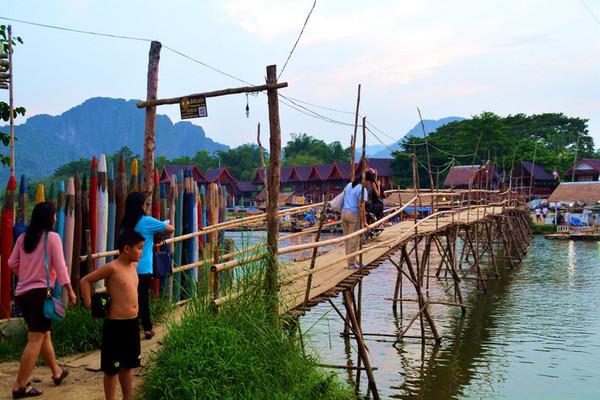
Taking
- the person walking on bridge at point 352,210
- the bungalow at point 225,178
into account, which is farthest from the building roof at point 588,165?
the person walking on bridge at point 352,210

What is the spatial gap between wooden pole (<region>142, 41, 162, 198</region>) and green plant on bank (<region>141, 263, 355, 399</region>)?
2119 millimetres

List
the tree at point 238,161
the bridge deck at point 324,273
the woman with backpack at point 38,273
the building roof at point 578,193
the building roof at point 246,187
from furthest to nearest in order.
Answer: the tree at point 238,161 → the building roof at point 246,187 → the building roof at point 578,193 → the bridge deck at point 324,273 → the woman with backpack at point 38,273

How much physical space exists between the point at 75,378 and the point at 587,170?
47833 millimetres

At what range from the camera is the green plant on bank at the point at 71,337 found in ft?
19.8

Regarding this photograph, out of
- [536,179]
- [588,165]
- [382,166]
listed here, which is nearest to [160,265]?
[382,166]

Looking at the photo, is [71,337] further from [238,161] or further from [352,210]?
[238,161]

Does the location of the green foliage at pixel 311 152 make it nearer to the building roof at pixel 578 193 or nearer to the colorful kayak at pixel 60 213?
the building roof at pixel 578 193

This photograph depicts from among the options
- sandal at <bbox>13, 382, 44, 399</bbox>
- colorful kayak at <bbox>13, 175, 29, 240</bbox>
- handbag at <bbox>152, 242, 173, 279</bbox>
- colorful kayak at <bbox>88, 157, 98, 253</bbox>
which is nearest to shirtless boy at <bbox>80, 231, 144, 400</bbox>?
sandal at <bbox>13, 382, 44, 399</bbox>

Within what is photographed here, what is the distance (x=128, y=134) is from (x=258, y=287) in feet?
657

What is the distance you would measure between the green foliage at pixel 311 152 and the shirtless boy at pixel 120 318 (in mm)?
62628

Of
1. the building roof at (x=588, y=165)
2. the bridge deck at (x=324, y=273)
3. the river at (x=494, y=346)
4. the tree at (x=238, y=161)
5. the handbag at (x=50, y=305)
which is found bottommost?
the river at (x=494, y=346)

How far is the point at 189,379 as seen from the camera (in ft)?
15.6

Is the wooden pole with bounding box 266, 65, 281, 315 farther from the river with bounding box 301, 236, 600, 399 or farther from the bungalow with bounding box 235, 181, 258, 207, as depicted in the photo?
the bungalow with bounding box 235, 181, 258, 207

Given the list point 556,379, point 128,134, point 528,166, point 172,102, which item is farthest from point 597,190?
point 128,134
